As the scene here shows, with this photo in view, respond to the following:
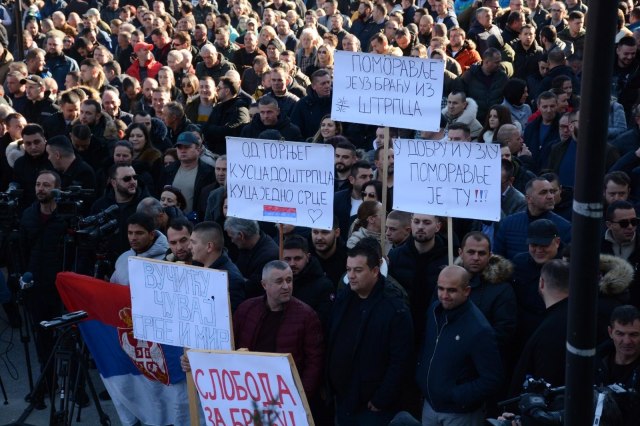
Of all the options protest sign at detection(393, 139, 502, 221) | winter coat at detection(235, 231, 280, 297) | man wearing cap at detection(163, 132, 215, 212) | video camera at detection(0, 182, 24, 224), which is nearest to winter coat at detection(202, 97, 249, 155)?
man wearing cap at detection(163, 132, 215, 212)

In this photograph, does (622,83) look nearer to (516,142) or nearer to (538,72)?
(538,72)

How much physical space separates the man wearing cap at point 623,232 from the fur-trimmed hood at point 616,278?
32.1 inches

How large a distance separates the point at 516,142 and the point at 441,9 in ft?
25.8

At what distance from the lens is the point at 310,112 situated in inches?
509

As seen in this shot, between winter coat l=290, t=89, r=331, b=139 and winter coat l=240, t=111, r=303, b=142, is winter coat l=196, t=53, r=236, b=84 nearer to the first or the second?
winter coat l=290, t=89, r=331, b=139

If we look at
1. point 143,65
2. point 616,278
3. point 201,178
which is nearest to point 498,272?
point 616,278

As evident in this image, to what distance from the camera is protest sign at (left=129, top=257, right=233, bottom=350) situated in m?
6.89

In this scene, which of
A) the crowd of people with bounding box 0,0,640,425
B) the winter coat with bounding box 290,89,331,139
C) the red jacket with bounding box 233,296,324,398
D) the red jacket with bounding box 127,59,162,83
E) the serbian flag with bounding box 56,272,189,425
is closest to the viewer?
the crowd of people with bounding box 0,0,640,425

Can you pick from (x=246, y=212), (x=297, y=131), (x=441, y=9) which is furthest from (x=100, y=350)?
(x=441, y=9)

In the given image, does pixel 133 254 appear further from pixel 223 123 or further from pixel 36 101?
pixel 36 101

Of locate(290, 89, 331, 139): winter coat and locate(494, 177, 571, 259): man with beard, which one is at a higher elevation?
locate(290, 89, 331, 139): winter coat

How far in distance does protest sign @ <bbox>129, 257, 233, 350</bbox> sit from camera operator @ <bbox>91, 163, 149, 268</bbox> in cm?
244

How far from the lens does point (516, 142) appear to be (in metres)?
10.5

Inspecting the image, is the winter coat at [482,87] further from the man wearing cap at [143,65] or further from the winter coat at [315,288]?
the winter coat at [315,288]
